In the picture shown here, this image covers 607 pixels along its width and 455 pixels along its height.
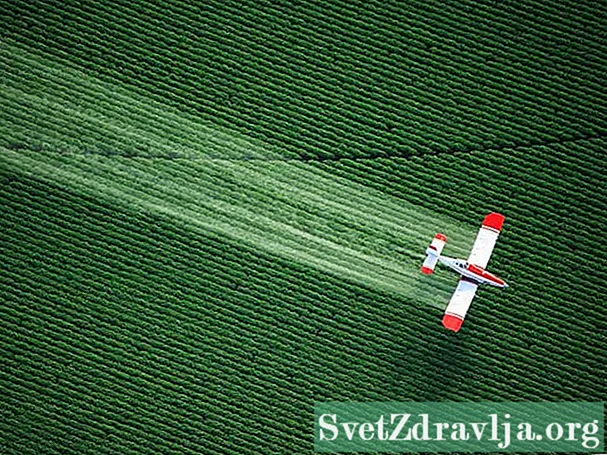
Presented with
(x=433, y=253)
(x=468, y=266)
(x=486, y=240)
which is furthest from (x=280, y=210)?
(x=486, y=240)

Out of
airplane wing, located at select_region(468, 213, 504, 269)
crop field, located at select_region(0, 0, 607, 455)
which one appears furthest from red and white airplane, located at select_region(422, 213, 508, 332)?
crop field, located at select_region(0, 0, 607, 455)

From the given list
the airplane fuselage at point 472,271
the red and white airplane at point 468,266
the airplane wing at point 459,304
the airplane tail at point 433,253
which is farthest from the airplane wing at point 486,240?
the airplane tail at point 433,253

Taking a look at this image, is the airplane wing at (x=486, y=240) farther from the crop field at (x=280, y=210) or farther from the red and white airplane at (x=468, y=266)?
the crop field at (x=280, y=210)

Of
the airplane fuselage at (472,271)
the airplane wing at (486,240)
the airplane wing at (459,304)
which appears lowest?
the airplane wing at (459,304)

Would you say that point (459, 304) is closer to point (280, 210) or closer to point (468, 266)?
point (468, 266)

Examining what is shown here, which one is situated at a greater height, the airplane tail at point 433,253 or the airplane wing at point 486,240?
the airplane wing at point 486,240

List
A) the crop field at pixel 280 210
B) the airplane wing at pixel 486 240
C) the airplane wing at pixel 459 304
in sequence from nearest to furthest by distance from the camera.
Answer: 1. the airplane wing at pixel 459 304
2. the airplane wing at pixel 486 240
3. the crop field at pixel 280 210

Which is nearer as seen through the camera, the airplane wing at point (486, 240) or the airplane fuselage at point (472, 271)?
the airplane fuselage at point (472, 271)

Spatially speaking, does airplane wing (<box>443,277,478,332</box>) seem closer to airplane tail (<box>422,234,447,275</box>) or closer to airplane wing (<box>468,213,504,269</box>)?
airplane wing (<box>468,213,504,269</box>)

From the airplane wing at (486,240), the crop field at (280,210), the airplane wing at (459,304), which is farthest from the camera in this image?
the crop field at (280,210)
